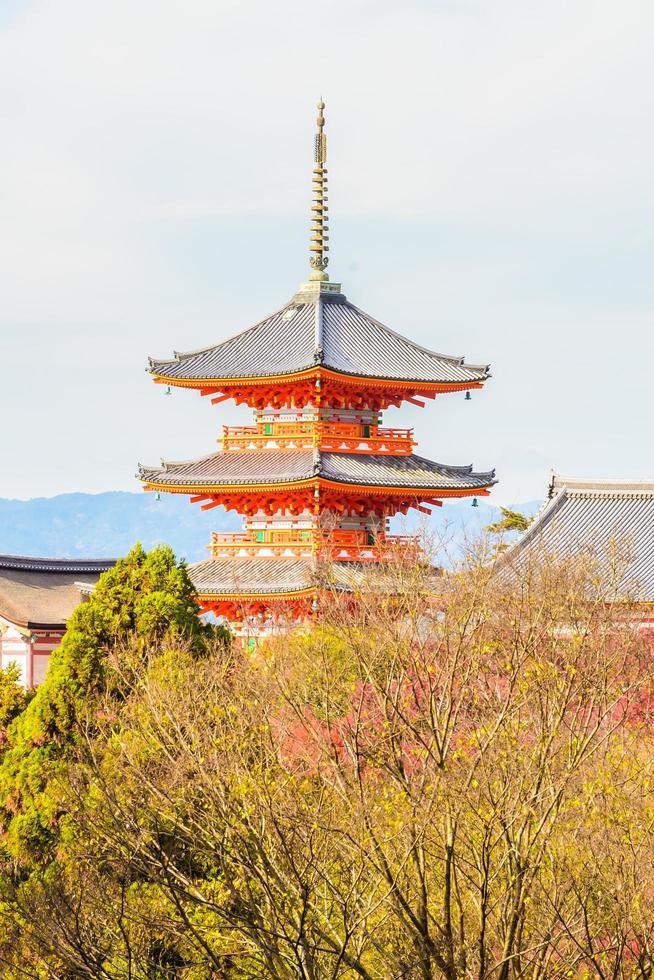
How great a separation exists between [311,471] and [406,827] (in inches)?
1084

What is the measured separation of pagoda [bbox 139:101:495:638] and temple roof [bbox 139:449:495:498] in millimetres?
43

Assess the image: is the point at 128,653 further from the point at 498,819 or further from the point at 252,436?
the point at 252,436

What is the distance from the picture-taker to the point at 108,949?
19500 mm

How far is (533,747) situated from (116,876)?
7012 mm

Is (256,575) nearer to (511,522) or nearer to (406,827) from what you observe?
(511,522)

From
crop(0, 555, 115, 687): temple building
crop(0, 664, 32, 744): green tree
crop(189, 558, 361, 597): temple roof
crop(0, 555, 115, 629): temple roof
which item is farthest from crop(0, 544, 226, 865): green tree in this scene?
crop(0, 555, 115, 629): temple roof

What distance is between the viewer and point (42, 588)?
183ft

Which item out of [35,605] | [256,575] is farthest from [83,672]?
Answer: [35,605]

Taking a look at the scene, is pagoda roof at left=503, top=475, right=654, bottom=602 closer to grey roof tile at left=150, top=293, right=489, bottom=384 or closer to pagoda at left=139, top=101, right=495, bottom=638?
pagoda at left=139, top=101, right=495, bottom=638

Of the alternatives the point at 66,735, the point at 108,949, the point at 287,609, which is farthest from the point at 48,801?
the point at 287,609

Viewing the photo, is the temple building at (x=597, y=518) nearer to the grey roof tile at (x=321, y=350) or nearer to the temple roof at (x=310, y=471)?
the temple roof at (x=310, y=471)

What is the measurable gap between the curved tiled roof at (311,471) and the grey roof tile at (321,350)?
2.38m

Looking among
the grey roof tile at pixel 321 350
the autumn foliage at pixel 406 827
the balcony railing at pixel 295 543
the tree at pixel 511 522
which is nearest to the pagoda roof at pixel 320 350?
the grey roof tile at pixel 321 350

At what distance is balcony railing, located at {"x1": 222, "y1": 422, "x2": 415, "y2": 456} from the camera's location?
154 ft
